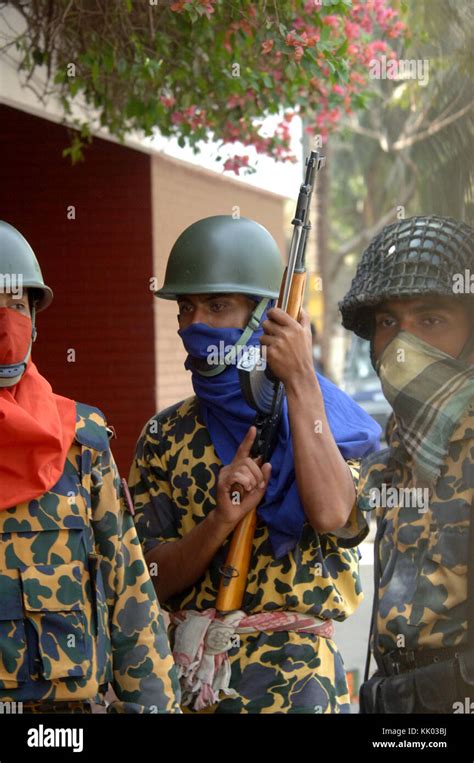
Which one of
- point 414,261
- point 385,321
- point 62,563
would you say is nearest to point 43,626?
point 62,563

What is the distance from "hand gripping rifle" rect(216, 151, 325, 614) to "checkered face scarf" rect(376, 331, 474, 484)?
44 centimetres

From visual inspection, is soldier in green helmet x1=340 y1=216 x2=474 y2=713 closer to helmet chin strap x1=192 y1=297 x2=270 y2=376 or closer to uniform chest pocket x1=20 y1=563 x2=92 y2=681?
helmet chin strap x1=192 y1=297 x2=270 y2=376

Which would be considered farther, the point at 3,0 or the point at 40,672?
the point at 3,0

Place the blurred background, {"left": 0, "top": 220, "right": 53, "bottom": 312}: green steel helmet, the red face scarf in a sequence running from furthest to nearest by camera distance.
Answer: the blurred background < {"left": 0, "top": 220, "right": 53, "bottom": 312}: green steel helmet < the red face scarf

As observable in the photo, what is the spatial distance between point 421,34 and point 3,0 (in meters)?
1.88

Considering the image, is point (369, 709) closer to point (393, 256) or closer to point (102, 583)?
point (102, 583)

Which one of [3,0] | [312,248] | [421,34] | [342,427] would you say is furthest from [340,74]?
[312,248]

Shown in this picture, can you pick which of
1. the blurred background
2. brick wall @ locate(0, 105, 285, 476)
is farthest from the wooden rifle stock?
brick wall @ locate(0, 105, 285, 476)

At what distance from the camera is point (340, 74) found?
5.09 m

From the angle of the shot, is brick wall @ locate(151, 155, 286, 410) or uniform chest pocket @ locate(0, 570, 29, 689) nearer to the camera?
uniform chest pocket @ locate(0, 570, 29, 689)

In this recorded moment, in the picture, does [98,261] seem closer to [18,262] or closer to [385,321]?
[18,262]

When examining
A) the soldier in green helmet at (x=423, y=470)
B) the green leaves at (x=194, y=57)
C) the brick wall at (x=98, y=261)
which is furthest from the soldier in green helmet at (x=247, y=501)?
the brick wall at (x=98, y=261)

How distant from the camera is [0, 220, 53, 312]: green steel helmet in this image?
10.0 feet

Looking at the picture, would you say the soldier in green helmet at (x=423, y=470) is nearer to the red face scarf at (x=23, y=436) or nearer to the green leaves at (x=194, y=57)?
the red face scarf at (x=23, y=436)
